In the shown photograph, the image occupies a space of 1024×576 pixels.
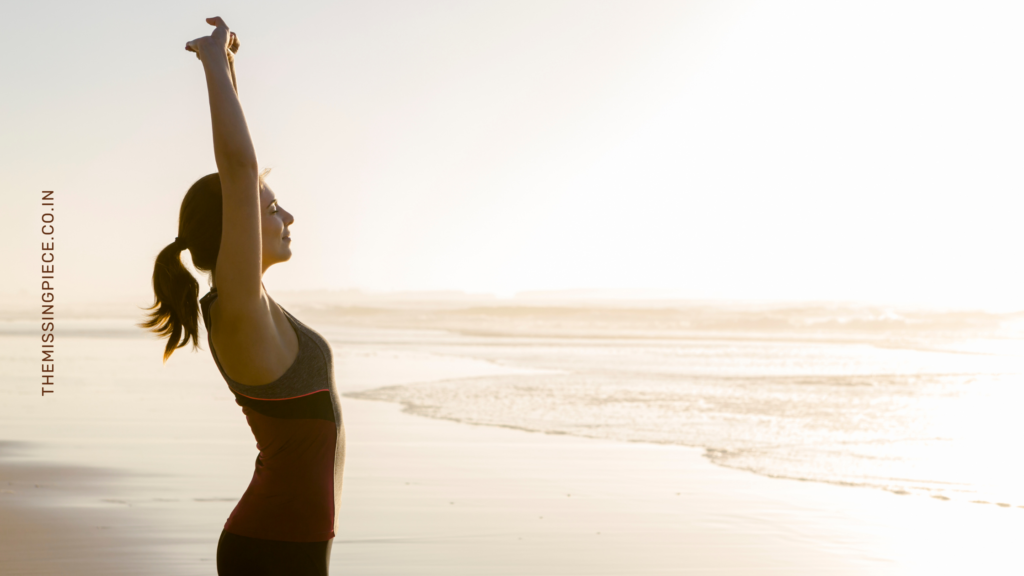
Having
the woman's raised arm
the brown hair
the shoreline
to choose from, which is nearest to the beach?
the shoreline

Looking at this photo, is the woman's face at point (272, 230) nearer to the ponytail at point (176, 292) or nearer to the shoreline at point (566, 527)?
the ponytail at point (176, 292)

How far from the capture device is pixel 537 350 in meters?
30.4

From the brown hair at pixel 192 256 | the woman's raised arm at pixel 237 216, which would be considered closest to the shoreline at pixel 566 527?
the brown hair at pixel 192 256

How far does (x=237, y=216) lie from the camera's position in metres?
1.89

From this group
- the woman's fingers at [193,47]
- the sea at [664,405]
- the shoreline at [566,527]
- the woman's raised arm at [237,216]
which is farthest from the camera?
the sea at [664,405]

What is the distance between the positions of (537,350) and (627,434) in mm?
19369

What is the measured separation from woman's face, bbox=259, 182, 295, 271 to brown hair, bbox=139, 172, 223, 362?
0.10 m

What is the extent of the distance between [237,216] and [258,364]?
306 mm

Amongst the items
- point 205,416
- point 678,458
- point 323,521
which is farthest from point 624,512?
point 205,416

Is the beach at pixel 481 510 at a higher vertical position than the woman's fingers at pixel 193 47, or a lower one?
lower

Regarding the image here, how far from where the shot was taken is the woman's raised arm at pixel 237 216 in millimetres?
1885

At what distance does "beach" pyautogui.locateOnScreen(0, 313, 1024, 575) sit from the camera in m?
5.79

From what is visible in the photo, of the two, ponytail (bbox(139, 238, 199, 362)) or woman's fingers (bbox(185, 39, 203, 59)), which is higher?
woman's fingers (bbox(185, 39, 203, 59))

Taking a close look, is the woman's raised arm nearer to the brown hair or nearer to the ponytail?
the brown hair
